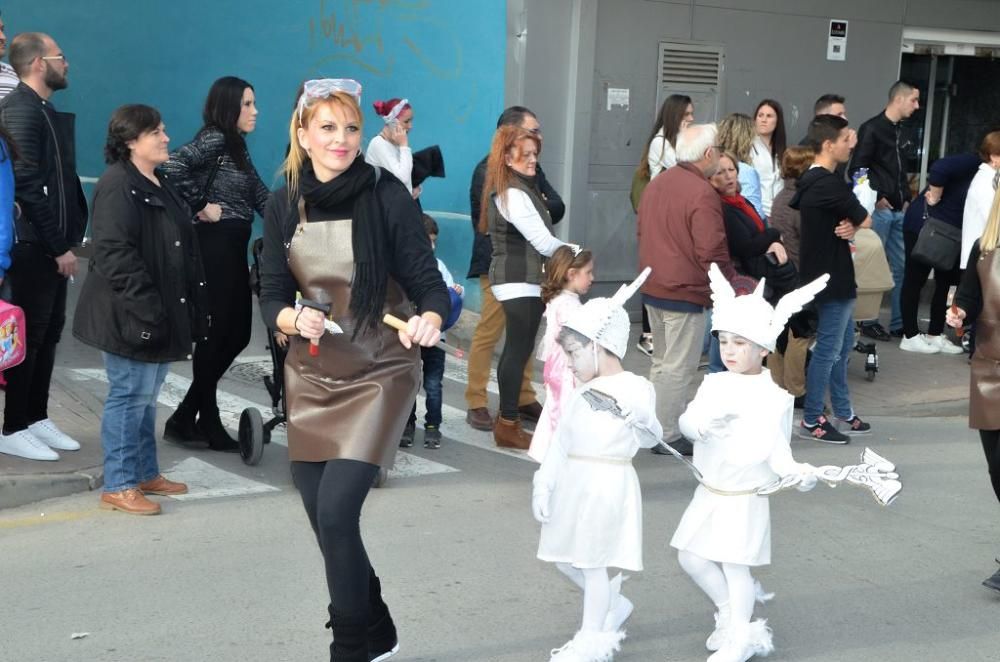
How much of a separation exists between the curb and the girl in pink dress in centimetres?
237

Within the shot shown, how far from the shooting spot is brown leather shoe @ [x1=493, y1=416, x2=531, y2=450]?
8169 mm

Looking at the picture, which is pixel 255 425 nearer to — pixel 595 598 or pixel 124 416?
pixel 124 416

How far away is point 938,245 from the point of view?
10625mm

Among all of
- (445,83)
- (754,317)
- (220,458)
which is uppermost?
(445,83)

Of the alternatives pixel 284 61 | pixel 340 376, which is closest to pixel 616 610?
pixel 340 376

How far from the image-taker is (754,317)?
4.88 m

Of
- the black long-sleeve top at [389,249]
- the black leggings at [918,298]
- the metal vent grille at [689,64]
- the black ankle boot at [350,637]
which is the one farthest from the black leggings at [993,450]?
the metal vent grille at [689,64]

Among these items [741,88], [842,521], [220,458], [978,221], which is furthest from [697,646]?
[741,88]

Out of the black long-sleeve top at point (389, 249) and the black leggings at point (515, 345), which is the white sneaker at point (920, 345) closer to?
the black leggings at point (515, 345)

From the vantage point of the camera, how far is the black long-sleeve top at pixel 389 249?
438cm

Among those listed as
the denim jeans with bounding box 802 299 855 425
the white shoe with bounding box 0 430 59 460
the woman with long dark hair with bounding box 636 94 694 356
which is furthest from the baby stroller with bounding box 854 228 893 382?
the white shoe with bounding box 0 430 59 460

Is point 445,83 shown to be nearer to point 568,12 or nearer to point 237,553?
point 568,12

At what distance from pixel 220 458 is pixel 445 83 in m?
5.67

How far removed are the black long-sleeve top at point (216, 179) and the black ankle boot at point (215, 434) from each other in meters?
1.18
